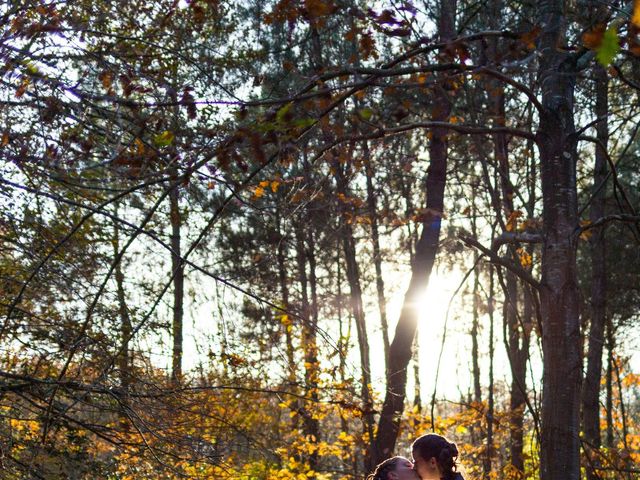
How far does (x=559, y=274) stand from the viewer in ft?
12.3

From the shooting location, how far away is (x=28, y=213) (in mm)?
6145

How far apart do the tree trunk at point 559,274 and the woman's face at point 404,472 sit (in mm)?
872

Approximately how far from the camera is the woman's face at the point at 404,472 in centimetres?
431

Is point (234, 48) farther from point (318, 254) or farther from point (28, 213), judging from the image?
point (318, 254)

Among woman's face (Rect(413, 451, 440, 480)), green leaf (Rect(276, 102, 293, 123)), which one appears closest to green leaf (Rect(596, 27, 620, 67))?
green leaf (Rect(276, 102, 293, 123))

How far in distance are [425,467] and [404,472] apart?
0.15 meters

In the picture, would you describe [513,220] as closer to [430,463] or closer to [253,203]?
[253,203]

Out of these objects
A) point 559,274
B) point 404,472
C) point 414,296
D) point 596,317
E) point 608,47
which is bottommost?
point 404,472

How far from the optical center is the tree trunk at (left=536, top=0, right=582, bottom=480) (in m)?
3.64

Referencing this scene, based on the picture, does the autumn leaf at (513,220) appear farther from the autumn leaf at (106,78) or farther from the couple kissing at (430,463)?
the autumn leaf at (106,78)

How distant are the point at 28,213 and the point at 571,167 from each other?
434cm

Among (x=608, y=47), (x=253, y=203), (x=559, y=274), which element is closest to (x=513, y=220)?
(x=253, y=203)

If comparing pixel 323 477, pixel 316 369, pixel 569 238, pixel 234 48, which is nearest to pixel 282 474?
pixel 323 477

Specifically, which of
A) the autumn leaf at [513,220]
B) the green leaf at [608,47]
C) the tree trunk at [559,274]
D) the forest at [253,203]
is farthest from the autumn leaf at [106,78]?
the autumn leaf at [513,220]
